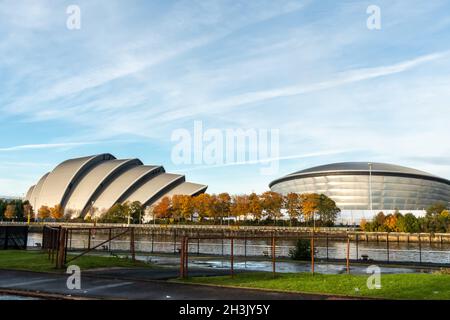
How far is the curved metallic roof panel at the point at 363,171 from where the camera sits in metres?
172

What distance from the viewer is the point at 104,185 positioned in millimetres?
161375

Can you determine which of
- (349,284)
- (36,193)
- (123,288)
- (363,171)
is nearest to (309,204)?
(363,171)

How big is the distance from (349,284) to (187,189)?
14558 centimetres

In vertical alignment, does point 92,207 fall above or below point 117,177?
below

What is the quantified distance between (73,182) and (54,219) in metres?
15.5

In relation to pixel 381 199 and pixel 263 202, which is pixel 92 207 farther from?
pixel 381 199

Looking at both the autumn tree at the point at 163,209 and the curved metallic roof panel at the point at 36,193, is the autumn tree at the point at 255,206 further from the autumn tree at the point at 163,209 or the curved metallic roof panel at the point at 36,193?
the curved metallic roof panel at the point at 36,193

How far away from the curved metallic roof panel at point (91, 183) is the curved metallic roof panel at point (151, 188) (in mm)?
11400

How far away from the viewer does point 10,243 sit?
3572cm

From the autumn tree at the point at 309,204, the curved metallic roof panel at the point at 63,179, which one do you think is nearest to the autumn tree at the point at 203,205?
the autumn tree at the point at 309,204

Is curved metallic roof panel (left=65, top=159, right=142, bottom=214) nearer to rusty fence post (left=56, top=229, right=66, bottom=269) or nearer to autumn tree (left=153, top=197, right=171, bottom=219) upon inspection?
autumn tree (left=153, top=197, right=171, bottom=219)

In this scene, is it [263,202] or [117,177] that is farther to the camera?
[117,177]
